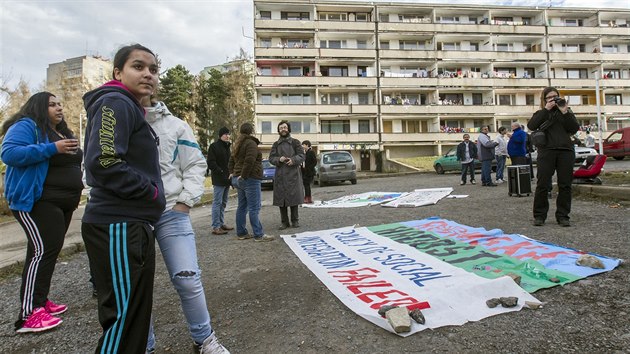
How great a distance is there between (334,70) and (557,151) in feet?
122

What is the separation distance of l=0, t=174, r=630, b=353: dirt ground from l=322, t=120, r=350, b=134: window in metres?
35.7

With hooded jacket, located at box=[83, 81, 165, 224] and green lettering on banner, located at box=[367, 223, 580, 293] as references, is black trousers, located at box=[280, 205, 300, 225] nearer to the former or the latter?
green lettering on banner, located at box=[367, 223, 580, 293]

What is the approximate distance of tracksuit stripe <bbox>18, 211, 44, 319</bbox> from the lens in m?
2.79

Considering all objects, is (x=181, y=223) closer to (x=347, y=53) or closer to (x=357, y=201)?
(x=357, y=201)

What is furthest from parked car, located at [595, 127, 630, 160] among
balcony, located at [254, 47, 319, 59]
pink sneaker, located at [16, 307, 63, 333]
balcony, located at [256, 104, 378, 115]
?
pink sneaker, located at [16, 307, 63, 333]

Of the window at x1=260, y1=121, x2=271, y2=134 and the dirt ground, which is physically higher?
the window at x1=260, y1=121, x2=271, y2=134

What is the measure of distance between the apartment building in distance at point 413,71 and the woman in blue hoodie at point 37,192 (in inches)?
1353

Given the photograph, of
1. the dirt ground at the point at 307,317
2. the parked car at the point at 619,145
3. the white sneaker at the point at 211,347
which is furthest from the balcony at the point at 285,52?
the white sneaker at the point at 211,347

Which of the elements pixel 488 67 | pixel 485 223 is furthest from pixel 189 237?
pixel 488 67

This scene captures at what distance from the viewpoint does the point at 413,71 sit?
41.0 metres

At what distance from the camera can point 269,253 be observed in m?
4.88

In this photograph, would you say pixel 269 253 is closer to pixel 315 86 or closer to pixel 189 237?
pixel 189 237

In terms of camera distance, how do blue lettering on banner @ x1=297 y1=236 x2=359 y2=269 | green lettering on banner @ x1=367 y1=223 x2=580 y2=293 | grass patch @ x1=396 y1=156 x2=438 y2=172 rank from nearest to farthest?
green lettering on banner @ x1=367 y1=223 x2=580 y2=293 → blue lettering on banner @ x1=297 y1=236 x2=359 y2=269 → grass patch @ x1=396 y1=156 x2=438 y2=172

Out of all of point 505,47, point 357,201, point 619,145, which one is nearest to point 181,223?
point 357,201
